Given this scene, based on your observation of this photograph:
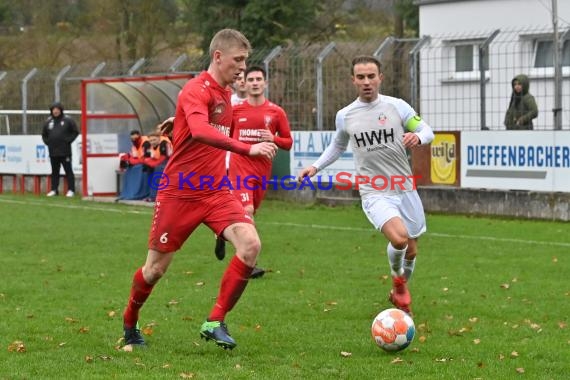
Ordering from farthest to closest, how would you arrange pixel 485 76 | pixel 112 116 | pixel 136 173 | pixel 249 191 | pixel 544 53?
1. pixel 112 116
2. pixel 136 173
3. pixel 544 53
4. pixel 485 76
5. pixel 249 191

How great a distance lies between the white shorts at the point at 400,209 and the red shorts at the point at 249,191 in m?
2.49

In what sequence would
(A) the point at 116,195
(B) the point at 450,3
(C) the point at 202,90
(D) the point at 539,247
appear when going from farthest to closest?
(B) the point at 450,3 → (A) the point at 116,195 → (D) the point at 539,247 → (C) the point at 202,90

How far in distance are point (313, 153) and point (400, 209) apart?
11.9 m

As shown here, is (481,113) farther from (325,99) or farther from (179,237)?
(179,237)

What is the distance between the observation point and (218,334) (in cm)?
768

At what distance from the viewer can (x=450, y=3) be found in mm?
30344

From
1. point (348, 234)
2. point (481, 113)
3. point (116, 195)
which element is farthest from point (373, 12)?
point (348, 234)

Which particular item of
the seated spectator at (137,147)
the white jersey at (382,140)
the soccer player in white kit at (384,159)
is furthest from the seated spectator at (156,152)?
the white jersey at (382,140)

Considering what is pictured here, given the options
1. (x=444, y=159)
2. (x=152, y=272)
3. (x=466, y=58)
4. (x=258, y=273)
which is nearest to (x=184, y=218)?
(x=152, y=272)

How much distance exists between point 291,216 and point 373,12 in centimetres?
2237

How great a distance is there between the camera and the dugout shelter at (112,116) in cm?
2472

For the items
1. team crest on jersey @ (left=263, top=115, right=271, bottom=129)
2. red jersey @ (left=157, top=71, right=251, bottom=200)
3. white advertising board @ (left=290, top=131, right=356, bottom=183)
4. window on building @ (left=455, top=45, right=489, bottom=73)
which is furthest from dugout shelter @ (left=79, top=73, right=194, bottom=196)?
red jersey @ (left=157, top=71, right=251, bottom=200)

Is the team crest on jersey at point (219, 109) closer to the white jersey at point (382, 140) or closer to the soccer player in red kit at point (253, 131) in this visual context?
the white jersey at point (382, 140)

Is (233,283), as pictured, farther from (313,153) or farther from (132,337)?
(313,153)
